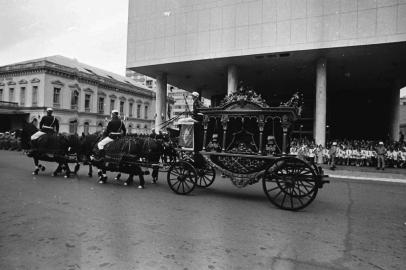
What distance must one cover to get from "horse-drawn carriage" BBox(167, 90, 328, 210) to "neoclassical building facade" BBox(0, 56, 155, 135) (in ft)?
118

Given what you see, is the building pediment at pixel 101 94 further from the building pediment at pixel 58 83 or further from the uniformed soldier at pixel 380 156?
the uniformed soldier at pixel 380 156

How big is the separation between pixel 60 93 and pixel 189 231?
41.3m

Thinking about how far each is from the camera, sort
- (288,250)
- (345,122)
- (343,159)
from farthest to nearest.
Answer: (345,122), (343,159), (288,250)

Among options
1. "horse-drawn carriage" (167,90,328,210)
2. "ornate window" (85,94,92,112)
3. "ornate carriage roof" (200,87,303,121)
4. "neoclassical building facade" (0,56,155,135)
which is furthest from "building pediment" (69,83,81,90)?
"ornate carriage roof" (200,87,303,121)

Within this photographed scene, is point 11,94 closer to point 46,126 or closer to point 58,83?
point 58,83

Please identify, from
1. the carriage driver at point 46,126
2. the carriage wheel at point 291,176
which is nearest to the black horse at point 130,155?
the carriage driver at point 46,126

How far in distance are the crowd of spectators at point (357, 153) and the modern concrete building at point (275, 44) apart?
4.64ft

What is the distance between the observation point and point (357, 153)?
16750 mm

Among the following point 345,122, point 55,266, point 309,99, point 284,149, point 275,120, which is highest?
point 309,99

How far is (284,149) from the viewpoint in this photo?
6.66 m

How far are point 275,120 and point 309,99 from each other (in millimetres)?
25738

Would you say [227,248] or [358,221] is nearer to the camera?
[227,248]

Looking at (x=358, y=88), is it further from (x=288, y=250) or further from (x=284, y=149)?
(x=288, y=250)

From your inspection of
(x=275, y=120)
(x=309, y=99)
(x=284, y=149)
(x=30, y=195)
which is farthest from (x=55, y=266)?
(x=309, y=99)
